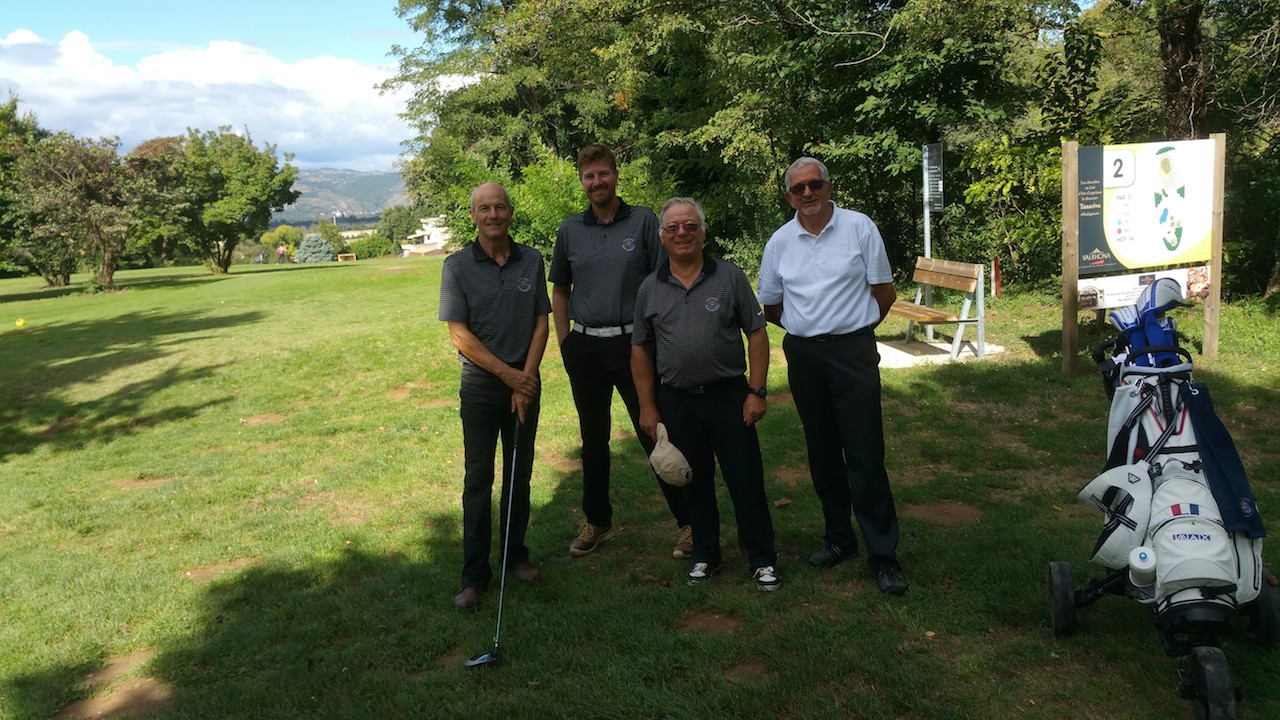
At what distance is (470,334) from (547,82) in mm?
25570

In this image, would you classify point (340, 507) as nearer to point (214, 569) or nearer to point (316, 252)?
point (214, 569)

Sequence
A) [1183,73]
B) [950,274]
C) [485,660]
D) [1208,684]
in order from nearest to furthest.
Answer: [1208,684] → [485,660] → [950,274] → [1183,73]

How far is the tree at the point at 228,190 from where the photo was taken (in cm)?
3988

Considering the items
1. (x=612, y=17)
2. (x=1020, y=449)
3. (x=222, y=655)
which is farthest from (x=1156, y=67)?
(x=222, y=655)

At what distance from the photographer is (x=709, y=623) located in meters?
3.96

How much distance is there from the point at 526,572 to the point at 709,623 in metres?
1.06

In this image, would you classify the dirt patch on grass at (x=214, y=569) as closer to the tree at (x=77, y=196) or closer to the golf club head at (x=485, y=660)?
the golf club head at (x=485, y=660)

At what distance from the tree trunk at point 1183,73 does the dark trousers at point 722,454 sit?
32.9 ft

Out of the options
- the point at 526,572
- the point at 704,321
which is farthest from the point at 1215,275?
the point at 526,572

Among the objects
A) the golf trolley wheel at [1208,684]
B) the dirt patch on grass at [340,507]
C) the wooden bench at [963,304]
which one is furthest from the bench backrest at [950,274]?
the golf trolley wheel at [1208,684]

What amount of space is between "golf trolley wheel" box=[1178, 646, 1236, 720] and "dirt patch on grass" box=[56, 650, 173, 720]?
3723mm

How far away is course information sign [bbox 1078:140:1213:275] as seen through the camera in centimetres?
827

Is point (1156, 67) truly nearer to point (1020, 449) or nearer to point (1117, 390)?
point (1020, 449)

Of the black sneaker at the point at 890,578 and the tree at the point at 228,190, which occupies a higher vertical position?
the tree at the point at 228,190
